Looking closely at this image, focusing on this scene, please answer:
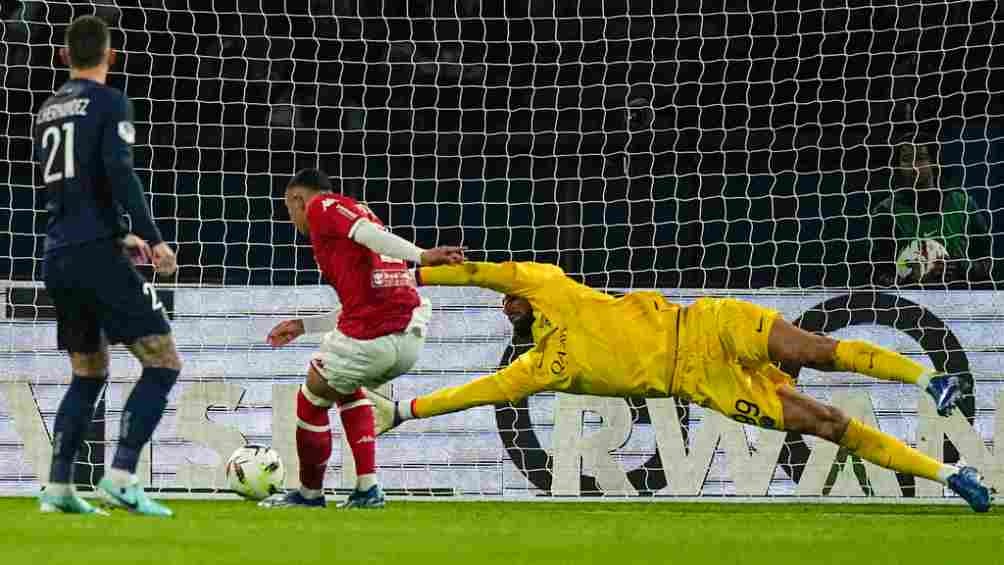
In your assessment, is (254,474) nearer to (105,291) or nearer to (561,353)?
(561,353)

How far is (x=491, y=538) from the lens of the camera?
5785 millimetres

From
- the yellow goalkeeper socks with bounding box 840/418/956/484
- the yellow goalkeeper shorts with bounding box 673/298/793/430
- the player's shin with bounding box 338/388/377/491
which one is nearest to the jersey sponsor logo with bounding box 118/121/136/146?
the player's shin with bounding box 338/388/377/491

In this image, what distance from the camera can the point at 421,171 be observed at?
514 inches

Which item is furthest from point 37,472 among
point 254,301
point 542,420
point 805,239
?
point 805,239

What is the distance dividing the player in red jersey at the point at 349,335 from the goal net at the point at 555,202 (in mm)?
1773

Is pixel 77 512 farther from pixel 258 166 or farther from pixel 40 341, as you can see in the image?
pixel 258 166

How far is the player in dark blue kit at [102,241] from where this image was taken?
6297 mm

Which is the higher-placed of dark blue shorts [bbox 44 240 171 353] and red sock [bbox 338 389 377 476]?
dark blue shorts [bbox 44 240 171 353]

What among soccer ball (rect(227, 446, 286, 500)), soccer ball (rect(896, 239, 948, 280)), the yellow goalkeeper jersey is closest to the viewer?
the yellow goalkeeper jersey

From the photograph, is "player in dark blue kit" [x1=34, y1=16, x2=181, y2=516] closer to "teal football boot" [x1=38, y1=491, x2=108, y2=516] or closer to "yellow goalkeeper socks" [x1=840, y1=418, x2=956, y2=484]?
"teal football boot" [x1=38, y1=491, x2=108, y2=516]

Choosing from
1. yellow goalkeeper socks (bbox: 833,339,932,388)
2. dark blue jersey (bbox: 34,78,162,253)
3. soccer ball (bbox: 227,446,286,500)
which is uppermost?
dark blue jersey (bbox: 34,78,162,253)

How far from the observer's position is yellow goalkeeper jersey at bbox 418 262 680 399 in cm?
827

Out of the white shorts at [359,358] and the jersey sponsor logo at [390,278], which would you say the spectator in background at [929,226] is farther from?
the white shorts at [359,358]

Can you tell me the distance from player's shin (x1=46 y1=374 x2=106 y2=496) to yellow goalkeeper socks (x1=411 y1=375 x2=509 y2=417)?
2503 mm
